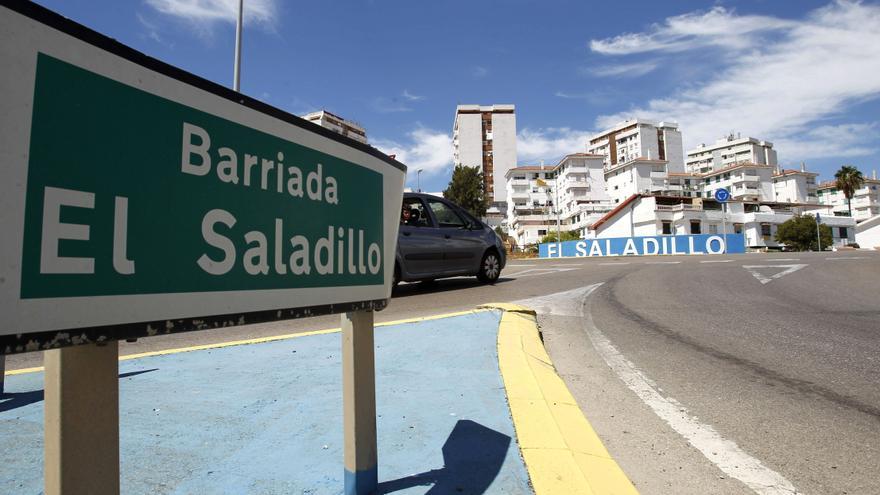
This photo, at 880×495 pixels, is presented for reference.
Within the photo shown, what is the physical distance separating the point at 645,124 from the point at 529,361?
103 metres

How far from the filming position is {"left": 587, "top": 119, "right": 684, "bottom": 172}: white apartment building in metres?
94.1

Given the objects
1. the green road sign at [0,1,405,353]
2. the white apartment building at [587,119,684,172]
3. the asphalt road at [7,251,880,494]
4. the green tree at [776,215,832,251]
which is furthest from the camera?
the white apartment building at [587,119,684,172]

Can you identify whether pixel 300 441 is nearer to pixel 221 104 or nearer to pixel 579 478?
pixel 579 478

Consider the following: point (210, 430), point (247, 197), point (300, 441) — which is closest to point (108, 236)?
point (247, 197)

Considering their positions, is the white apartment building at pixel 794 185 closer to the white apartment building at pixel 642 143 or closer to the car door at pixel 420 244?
the white apartment building at pixel 642 143

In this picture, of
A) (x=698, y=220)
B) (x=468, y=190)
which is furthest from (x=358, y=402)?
(x=698, y=220)

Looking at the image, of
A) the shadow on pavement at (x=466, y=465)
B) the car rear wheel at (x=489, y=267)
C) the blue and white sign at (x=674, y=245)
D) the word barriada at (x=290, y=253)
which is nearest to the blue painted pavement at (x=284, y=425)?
the shadow on pavement at (x=466, y=465)

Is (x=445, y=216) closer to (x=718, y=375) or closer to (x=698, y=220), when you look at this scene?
(x=718, y=375)

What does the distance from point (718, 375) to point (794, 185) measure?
10959cm

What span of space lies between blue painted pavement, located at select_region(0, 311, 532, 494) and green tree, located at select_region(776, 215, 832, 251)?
6881 centimetres

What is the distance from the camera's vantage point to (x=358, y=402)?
1469 millimetres

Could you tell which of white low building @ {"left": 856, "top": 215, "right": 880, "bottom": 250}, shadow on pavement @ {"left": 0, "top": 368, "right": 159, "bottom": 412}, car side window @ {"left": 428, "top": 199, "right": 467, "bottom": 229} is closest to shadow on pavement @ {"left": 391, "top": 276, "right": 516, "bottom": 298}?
car side window @ {"left": 428, "top": 199, "right": 467, "bottom": 229}

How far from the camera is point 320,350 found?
376cm

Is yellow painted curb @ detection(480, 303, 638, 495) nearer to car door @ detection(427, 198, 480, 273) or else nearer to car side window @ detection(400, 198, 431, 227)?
car side window @ detection(400, 198, 431, 227)
